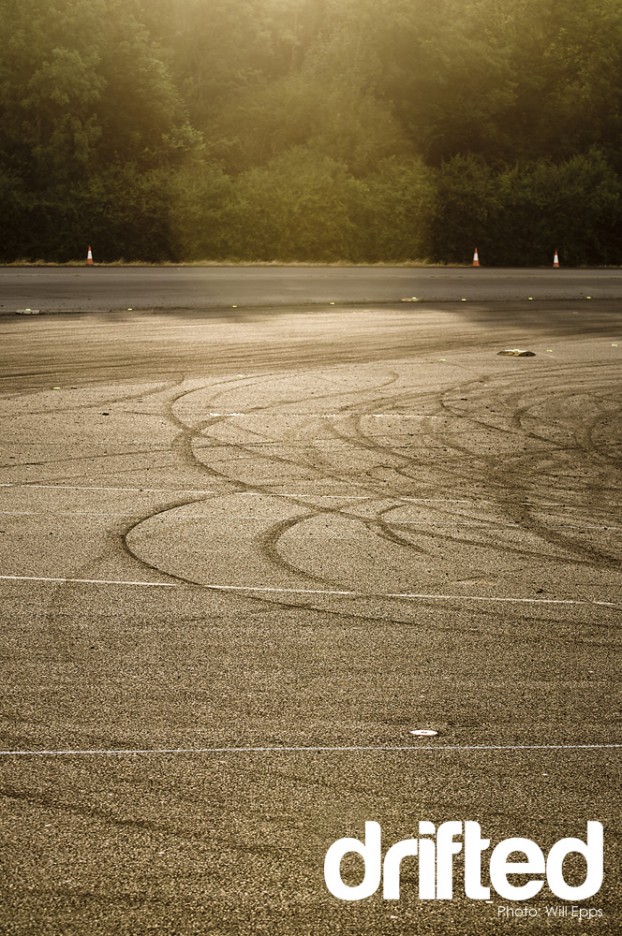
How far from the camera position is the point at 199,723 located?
5.65 metres

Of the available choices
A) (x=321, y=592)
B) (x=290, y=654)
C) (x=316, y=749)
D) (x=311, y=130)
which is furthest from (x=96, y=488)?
(x=311, y=130)

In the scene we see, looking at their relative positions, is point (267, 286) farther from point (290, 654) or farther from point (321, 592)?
point (290, 654)

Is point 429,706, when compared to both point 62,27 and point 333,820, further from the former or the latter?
point 62,27

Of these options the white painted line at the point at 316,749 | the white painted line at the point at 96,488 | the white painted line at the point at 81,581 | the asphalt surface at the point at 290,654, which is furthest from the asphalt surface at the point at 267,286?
the white painted line at the point at 316,749

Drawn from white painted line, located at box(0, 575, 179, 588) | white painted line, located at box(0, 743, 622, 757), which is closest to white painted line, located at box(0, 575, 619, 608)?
white painted line, located at box(0, 575, 179, 588)

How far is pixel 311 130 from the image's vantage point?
206ft

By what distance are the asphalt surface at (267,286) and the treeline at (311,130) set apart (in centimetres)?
788

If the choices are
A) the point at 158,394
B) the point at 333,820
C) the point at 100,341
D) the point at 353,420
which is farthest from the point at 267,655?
the point at 100,341

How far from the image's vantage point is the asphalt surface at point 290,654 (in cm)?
435

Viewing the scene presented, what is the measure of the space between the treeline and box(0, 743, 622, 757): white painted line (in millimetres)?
45180

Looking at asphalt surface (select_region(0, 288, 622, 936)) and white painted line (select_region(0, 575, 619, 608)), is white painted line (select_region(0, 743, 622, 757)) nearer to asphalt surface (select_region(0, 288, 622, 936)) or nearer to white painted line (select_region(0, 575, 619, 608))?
asphalt surface (select_region(0, 288, 622, 936))

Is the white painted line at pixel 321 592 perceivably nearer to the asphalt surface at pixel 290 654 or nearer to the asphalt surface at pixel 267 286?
the asphalt surface at pixel 290 654

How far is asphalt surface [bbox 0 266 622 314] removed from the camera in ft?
99.2

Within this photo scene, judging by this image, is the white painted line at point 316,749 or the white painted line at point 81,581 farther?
the white painted line at point 81,581
